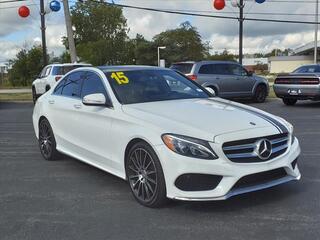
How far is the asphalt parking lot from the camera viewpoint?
4453 millimetres

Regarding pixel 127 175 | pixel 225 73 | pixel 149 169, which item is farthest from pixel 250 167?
pixel 225 73

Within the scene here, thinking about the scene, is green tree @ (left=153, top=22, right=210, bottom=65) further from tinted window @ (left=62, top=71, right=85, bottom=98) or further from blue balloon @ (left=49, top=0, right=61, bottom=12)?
tinted window @ (left=62, top=71, right=85, bottom=98)

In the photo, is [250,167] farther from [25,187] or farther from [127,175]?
[25,187]

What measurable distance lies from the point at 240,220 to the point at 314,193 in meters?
1.31

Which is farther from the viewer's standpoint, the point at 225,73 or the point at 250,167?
the point at 225,73

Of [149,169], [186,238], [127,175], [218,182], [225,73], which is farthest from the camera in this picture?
[225,73]

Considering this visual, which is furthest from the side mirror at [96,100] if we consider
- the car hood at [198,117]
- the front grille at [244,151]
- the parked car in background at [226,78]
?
the parked car in background at [226,78]

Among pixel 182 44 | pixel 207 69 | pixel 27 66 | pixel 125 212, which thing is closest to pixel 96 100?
pixel 125 212

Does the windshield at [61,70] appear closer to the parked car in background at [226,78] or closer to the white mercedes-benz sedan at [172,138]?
the parked car in background at [226,78]

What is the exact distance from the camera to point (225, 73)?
61.0ft

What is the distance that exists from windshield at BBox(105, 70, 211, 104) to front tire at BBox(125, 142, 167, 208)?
85 centimetres

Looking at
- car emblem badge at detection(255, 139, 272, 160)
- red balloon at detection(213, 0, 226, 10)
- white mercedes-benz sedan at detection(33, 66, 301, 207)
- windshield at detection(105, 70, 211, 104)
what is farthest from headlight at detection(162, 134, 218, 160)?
red balloon at detection(213, 0, 226, 10)

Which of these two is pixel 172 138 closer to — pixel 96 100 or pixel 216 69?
pixel 96 100

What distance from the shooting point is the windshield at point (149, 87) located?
6020 millimetres
